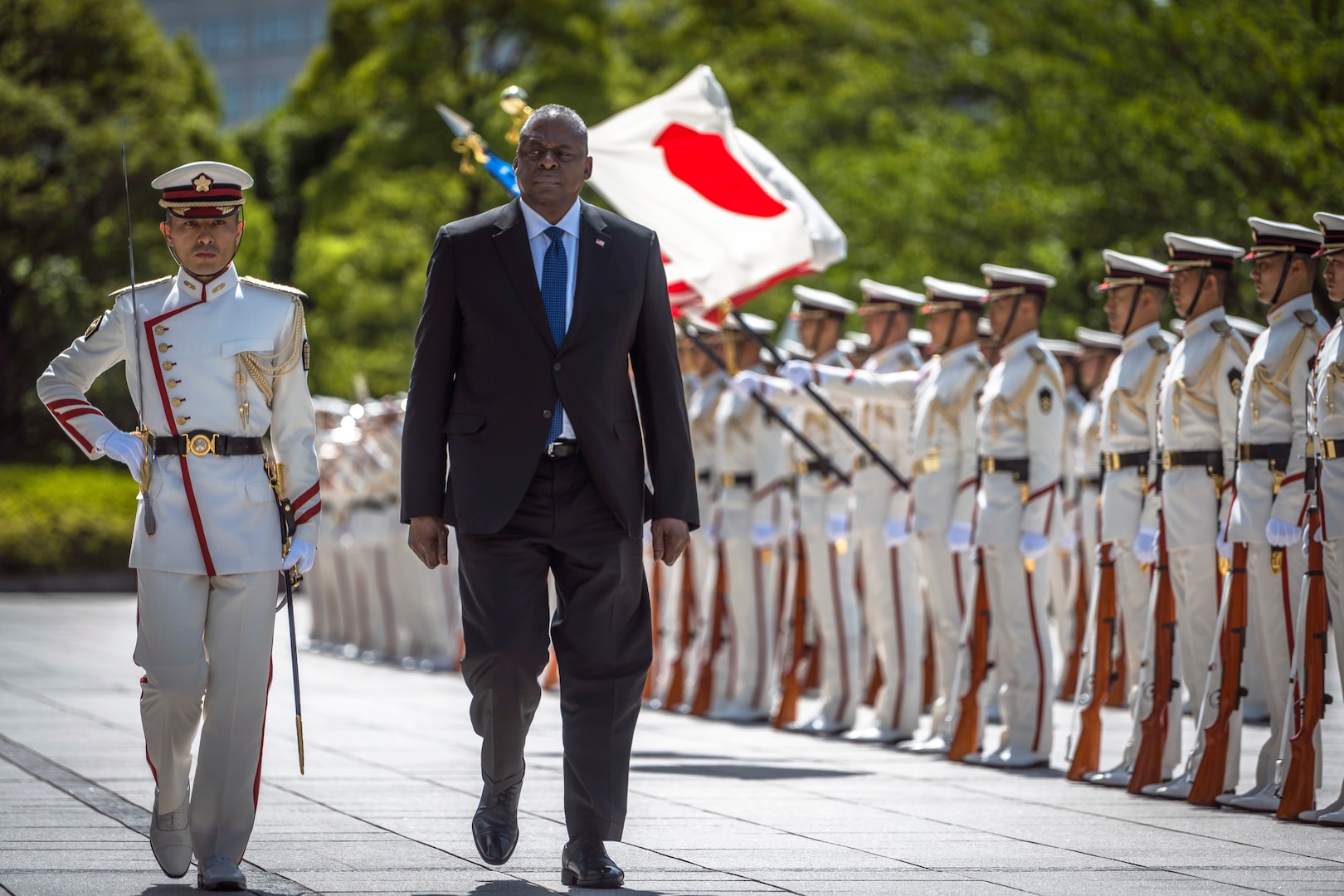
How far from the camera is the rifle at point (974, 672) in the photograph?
385 inches

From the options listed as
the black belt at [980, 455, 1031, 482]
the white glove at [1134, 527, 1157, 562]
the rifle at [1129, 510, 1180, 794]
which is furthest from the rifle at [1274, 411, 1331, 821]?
the black belt at [980, 455, 1031, 482]

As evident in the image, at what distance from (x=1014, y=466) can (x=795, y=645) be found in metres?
2.63

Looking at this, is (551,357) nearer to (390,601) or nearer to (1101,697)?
(1101,697)

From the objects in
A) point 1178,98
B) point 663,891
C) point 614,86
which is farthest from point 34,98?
point 663,891

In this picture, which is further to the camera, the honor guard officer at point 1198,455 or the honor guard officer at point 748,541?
the honor guard officer at point 748,541

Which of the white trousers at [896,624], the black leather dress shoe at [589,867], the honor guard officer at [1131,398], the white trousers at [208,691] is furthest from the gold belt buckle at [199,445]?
the white trousers at [896,624]

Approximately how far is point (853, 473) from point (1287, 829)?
4491 mm

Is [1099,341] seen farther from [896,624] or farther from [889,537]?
[896,624]

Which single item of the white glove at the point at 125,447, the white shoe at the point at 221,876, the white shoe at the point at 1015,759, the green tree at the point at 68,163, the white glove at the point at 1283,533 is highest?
the green tree at the point at 68,163

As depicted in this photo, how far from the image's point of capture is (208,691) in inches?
231

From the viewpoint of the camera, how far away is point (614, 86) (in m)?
34.4

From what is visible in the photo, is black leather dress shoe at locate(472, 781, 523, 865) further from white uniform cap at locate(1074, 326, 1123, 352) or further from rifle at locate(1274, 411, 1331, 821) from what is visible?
white uniform cap at locate(1074, 326, 1123, 352)

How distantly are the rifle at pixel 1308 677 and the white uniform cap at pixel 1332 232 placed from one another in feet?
2.00

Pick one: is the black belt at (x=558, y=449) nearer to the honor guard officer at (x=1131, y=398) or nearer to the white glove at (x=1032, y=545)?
the honor guard officer at (x=1131, y=398)
